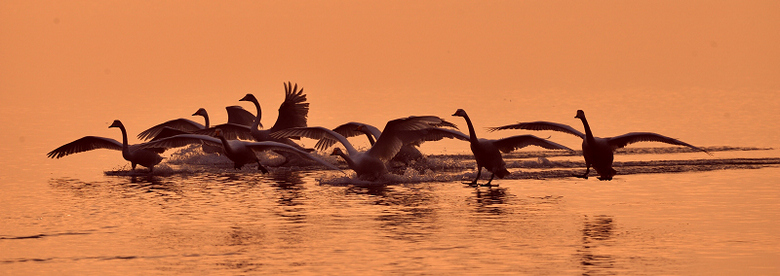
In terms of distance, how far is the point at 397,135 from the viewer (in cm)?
2761

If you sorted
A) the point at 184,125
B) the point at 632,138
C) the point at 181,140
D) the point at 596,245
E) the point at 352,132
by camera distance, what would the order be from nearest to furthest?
the point at 596,245, the point at 632,138, the point at 181,140, the point at 352,132, the point at 184,125

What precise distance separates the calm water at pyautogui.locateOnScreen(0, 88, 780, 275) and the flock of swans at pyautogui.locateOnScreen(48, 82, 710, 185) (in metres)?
0.56

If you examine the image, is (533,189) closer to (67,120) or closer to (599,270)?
(599,270)

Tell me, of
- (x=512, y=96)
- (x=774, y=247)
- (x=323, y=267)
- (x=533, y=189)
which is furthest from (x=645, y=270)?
(x=512, y=96)

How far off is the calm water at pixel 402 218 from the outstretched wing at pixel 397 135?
31.9 inches

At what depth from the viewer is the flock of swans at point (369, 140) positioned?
27203 mm

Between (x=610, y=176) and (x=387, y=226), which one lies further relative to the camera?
(x=610, y=176)

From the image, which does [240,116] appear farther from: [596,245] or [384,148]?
[596,245]

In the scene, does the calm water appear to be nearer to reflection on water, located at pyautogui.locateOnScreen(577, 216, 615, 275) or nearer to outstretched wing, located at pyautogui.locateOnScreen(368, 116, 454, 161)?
reflection on water, located at pyautogui.locateOnScreen(577, 216, 615, 275)

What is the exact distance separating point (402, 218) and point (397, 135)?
5820 millimetres

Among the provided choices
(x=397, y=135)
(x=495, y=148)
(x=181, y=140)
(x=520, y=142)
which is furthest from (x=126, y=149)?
(x=520, y=142)

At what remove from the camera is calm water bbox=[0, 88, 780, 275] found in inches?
690

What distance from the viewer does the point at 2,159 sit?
36.0 m

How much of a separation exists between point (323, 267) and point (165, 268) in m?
2.20
